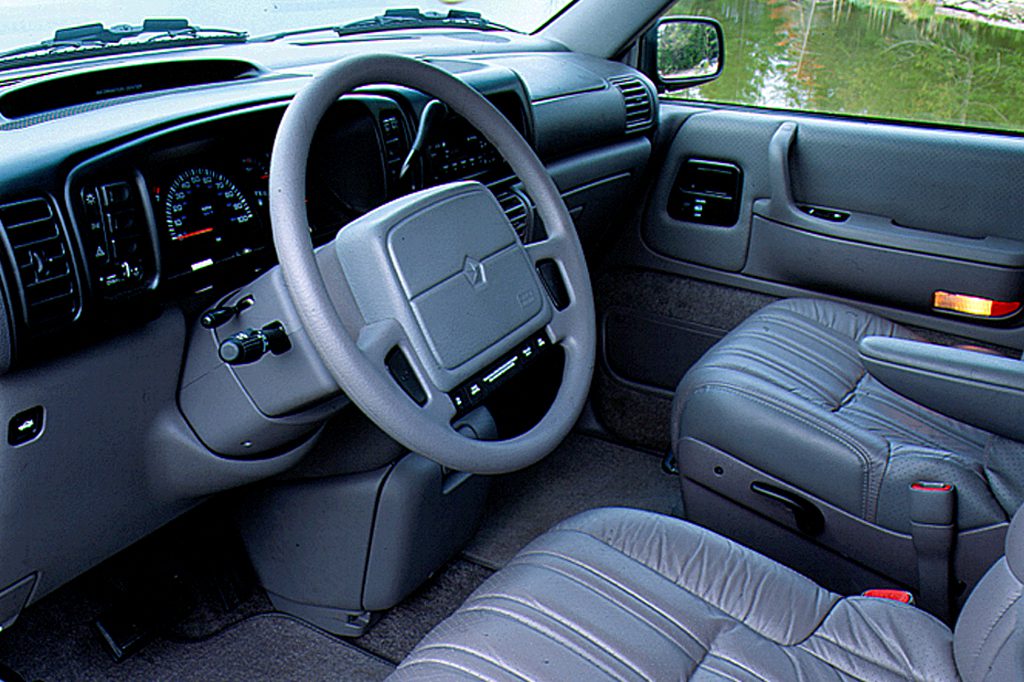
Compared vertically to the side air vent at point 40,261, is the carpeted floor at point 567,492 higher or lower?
lower

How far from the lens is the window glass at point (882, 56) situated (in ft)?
6.72

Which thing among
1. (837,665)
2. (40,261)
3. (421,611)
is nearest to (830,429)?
(837,665)

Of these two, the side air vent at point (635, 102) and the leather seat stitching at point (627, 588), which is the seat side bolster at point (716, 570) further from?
the side air vent at point (635, 102)

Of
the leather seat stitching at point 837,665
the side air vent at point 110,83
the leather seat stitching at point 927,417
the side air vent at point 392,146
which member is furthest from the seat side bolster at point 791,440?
the side air vent at point 110,83

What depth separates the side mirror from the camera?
96.1 inches

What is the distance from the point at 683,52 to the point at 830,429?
1.33 m

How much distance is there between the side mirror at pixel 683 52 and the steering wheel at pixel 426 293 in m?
1.20

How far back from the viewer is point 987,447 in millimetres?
1475

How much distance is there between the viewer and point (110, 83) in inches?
59.0

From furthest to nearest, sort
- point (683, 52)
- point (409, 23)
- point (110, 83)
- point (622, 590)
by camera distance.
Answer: point (683, 52)
point (409, 23)
point (110, 83)
point (622, 590)

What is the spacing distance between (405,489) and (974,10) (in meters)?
1.55

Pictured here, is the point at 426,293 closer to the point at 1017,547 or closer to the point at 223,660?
the point at 1017,547

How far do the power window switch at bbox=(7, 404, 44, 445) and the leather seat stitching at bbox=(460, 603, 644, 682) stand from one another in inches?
23.3

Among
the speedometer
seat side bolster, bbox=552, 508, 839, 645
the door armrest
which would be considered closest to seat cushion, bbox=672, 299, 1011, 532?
the door armrest
